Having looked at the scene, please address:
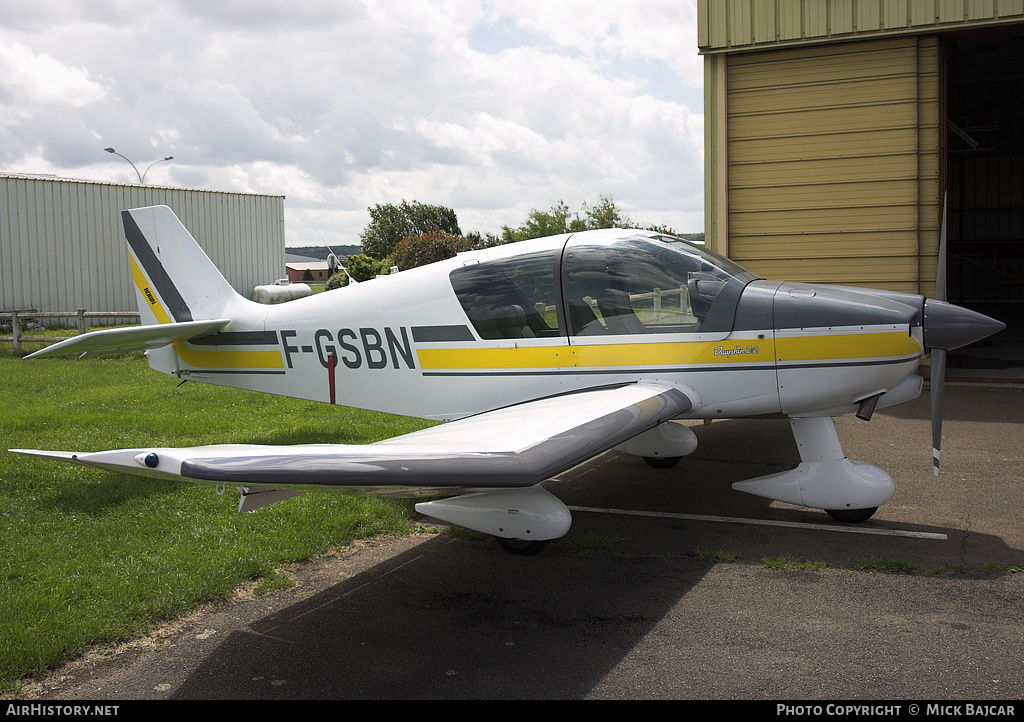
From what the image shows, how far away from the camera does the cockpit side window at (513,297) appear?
18.9 feet

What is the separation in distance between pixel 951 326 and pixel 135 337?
21.4ft

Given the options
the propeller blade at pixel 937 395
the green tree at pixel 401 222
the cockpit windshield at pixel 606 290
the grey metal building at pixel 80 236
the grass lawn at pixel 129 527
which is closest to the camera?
the grass lawn at pixel 129 527

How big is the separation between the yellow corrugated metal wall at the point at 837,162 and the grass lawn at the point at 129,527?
6.42 meters

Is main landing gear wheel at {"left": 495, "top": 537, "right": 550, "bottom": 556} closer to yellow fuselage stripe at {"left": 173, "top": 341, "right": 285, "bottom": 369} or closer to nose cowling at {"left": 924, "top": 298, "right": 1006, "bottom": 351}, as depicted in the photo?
nose cowling at {"left": 924, "top": 298, "right": 1006, "bottom": 351}

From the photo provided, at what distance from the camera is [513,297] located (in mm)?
5840

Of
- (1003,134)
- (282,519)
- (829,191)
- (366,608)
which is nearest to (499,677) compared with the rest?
(366,608)

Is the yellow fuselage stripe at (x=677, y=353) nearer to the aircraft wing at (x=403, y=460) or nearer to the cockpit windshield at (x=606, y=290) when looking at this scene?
the cockpit windshield at (x=606, y=290)

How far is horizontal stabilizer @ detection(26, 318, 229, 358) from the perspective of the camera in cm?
611

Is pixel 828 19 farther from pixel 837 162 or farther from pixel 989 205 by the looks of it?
pixel 989 205

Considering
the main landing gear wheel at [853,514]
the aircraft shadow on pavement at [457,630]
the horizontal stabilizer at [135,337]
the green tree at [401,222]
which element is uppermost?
the green tree at [401,222]

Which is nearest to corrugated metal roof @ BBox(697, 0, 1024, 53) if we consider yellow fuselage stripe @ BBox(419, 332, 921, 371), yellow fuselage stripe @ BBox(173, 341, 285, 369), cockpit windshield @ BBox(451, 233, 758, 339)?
cockpit windshield @ BBox(451, 233, 758, 339)

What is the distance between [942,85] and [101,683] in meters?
12.1

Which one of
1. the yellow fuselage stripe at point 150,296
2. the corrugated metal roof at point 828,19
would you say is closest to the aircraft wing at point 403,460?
the yellow fuselage stripe at point 150,296

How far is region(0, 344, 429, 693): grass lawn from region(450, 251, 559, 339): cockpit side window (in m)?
1.58
